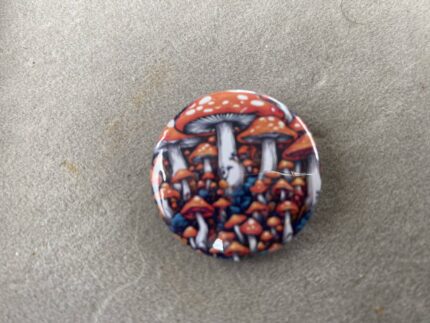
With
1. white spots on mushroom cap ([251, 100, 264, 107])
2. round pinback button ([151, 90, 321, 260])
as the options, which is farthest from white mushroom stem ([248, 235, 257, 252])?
white spots on mushroom cap ([251, 100, 264, 107])

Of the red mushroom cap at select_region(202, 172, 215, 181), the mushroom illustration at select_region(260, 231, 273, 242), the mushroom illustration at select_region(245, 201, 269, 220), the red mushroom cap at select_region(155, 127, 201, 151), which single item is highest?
the red mushroom cap at select_region(155, 127, 201, 151)

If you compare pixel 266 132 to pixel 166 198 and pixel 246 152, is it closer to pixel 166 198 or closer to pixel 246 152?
pixel 246 152

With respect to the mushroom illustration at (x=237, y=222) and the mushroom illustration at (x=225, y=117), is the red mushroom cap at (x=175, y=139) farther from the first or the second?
the mushroom illustration at (x=237, y=222)

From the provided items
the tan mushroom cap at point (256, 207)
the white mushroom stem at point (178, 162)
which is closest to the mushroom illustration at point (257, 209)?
the tan mushroom cap at point (256, 207)

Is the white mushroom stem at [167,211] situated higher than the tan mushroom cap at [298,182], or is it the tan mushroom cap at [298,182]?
the tan mushroom cap at [298,182]

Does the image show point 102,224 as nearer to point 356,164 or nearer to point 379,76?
point 356,164

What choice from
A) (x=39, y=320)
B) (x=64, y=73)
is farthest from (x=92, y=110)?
(x=39, y=320)

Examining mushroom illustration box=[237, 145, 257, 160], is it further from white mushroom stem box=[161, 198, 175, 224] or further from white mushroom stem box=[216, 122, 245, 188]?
white mushroom stem box=[161, 198, 175, 224]
